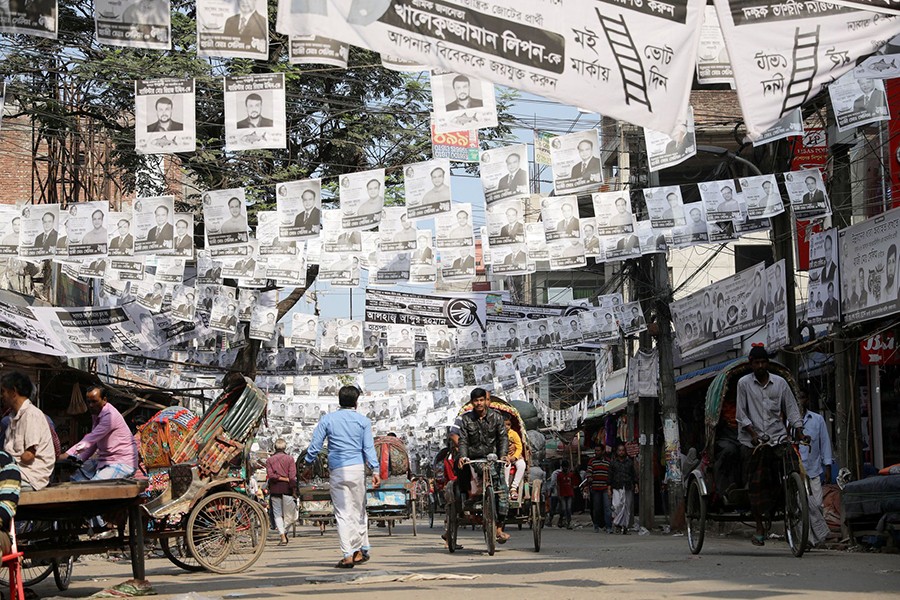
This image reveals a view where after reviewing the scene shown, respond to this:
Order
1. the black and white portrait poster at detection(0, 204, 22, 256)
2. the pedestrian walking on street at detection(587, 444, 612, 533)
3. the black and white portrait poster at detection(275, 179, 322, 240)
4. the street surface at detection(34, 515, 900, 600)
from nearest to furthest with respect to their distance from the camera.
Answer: the street surface at detection(34, 515, 900, 600), the black and white portrait poster at detection(275, 179, 322, 240), the black and white portrait poster at detection(0, 204, 22, 256), the pedestrian walking on street at detection(587, 444, 612, 533)

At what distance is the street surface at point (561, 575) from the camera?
916cm

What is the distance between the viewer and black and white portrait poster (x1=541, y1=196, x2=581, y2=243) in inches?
831

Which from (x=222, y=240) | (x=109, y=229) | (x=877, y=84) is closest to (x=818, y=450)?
(x=877, y=84)

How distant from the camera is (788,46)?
28.4 ft

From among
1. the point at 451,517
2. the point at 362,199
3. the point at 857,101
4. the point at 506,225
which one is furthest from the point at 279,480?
the point at 857,101

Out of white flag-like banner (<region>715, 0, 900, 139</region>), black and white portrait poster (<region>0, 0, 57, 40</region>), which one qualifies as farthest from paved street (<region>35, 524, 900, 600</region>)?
black and white portrait poster (<region>0, 0, 57, 40</region>)

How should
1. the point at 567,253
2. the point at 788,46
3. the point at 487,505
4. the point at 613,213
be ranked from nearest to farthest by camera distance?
the point at 788,46
the point at 487,505
the point at 613,213
the point at 567,253

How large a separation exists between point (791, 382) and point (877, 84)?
5122mm

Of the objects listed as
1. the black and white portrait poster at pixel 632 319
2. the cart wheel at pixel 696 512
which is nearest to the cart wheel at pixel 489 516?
the cart wheel at pixel 696 512

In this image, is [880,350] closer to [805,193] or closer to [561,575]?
[805,193]

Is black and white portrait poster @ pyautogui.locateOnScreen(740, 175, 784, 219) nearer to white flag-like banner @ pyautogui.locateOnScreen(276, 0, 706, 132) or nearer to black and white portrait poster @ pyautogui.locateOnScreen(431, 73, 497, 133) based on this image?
black and white portrait poster @ pyautogui.locateOnScreen(431, 73, 497, 133)

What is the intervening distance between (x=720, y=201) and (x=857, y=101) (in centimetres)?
424

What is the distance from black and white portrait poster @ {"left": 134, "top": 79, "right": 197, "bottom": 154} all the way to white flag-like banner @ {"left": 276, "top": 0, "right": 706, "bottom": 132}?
289 inches

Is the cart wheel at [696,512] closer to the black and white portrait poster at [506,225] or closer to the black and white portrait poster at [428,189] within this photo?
the black and white portrait poster at [428,189]
